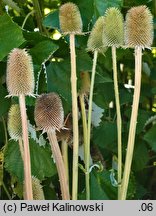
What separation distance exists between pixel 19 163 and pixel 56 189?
0.39 meters

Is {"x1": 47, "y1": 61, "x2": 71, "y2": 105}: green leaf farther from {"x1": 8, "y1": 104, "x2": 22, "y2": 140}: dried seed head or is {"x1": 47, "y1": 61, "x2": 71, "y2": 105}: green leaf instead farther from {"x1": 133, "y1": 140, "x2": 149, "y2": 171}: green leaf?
{"x1": 133, "y1": 140, "x2": 149, "y2": 171}: green leaf

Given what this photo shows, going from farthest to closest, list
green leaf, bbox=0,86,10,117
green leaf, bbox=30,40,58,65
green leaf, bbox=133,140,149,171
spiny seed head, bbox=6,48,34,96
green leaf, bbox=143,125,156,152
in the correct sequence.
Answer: green leaf, bbox=133,140,149,171
green leaf, bbox=143,125,156,152
green leaf, bbox=0,86,10,117
green leaf, bbox=30,40,58,65
spiny seed head, bbox=6,48,34,96

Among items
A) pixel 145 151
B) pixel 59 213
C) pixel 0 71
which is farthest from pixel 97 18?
pixel 145 151

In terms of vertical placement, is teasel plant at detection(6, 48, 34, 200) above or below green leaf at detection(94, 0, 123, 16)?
below

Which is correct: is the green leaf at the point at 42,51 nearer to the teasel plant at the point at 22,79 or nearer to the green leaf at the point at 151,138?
the teasel plant at the point at 22,79

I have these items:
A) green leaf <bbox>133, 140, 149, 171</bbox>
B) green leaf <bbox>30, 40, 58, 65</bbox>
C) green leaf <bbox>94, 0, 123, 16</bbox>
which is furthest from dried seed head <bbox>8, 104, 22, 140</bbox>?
green leaf <bbox>133, 140, 149, 171</bbox>

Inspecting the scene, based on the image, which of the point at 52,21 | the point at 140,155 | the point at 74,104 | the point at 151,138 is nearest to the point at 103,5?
the point at 52,21

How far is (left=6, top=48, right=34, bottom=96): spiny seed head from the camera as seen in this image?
0.72 meters

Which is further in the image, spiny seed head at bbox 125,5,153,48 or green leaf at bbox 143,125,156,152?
green leaf at bbox 143,125,156,152

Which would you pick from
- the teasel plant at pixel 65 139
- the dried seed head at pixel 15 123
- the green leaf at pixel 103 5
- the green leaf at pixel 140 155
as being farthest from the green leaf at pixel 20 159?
the green leaf at pixel 140 155

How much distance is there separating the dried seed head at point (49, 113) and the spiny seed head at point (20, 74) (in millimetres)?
43

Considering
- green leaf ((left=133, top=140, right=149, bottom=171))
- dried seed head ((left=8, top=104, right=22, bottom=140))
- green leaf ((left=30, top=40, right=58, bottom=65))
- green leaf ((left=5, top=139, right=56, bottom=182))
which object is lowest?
green leaf ((left=133, top=140, right=149, bottom=171))

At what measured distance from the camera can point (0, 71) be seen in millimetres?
956

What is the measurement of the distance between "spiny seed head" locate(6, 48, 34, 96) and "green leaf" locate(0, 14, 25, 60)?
7 cm
